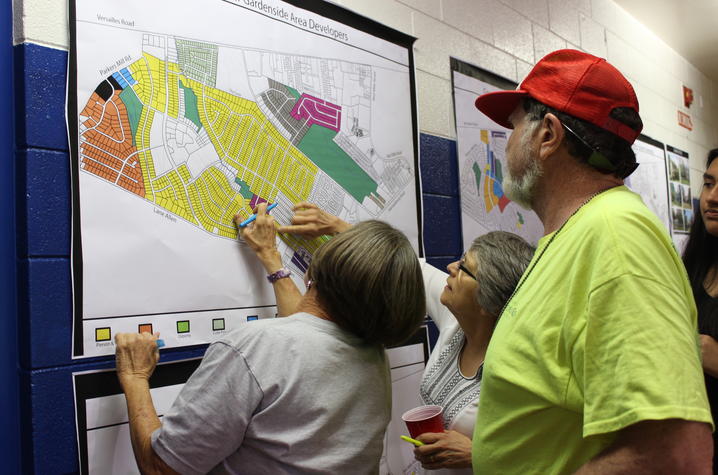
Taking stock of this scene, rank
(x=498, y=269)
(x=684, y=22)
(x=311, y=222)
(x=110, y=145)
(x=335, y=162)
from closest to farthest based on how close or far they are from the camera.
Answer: (x=110, y=145), (x=498, y=269), (x=311, y=222), (x=335, y=162), (x=684, y=22)

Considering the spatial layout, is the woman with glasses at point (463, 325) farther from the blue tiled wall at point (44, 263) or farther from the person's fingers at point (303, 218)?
the blue tiled wall at point (44, 263)

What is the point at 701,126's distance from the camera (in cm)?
454

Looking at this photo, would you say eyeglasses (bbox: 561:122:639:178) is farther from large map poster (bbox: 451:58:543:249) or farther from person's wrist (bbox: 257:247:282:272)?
large map poster (bbox: 451:58:543:249)

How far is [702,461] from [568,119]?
590 millimetres

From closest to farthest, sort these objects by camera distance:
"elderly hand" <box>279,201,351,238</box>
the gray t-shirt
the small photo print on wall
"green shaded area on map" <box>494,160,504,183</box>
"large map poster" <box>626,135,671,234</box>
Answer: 1. the gray t-shirt
2. "elderly hand" <box>279,201,351,238</box>
3. "green shaded area on map" <box>494,160,504,183</box>
4. "large map poster" <box>626,135,671,234</box>
5. the small photo print on wall

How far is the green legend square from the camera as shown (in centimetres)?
129

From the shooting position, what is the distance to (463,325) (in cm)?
154

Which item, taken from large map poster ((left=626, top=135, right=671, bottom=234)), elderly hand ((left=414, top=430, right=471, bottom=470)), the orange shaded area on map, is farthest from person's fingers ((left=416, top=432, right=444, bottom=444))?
large map poster ((left=626, top=135, right=671, bottom=234))

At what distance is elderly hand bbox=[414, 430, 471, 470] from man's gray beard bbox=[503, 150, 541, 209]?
0.56m

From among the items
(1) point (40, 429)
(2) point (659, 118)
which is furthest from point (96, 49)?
(2) point (659, 118)

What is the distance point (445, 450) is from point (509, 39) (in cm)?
189

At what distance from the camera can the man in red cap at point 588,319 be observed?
713 mm

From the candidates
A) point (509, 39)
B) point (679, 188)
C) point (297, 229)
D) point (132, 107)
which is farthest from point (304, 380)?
point (679, 188)

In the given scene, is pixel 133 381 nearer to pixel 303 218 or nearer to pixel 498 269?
pixel 303 218
